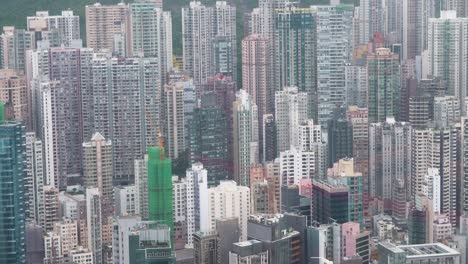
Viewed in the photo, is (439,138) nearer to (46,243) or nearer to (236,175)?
(236,175)

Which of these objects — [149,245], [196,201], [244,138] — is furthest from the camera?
[244,138]

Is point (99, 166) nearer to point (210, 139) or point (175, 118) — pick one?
point (210, 139)


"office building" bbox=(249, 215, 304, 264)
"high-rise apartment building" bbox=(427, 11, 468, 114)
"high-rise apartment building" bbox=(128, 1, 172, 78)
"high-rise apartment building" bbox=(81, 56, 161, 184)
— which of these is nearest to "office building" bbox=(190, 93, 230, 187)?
"high-rise apartment building" bbox=(81, 56, 161, 184)

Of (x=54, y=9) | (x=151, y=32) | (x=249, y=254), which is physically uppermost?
(x=54, y=9)

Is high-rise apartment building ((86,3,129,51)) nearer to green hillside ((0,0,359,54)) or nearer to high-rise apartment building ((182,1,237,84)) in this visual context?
green hillside ((0,0,359,54))

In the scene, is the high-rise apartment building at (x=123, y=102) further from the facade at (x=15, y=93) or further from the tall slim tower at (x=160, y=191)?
the tall slim tower at (x=160, y=191)

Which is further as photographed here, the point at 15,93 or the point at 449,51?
the point at 449,51

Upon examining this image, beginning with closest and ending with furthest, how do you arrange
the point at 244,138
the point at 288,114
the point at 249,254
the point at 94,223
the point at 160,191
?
the point at 249,254 < the point at 160,191 < the point at 94,223 < the point at 244,138 < the point at 288,114

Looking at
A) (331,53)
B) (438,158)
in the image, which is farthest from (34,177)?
(331,53)
